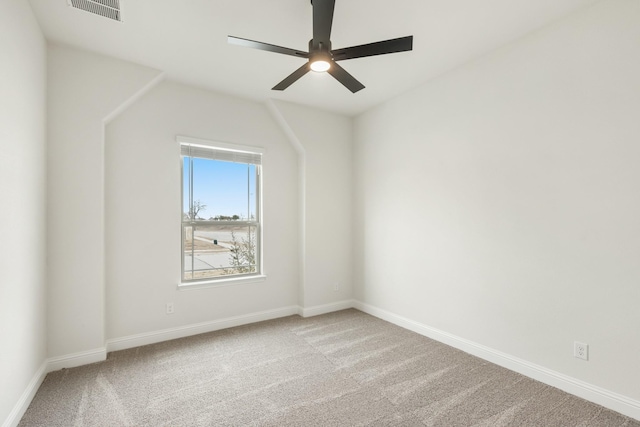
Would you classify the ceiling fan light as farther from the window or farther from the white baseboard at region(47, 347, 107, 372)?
the white baseboard at region(47, 347, 107, 372)

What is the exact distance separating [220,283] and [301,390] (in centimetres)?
177

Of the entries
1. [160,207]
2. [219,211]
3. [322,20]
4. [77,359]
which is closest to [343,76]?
[322,20]

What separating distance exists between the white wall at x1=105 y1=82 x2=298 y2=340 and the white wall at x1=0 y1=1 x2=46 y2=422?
0.59 meters

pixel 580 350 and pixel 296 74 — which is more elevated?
pixel 296 74

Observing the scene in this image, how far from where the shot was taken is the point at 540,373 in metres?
2.45

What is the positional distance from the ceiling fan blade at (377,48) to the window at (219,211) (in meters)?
2.09

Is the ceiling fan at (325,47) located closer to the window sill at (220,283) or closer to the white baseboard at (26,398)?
the window sill at (220,283)

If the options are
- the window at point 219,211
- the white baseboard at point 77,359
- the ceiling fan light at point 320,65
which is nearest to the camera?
the ceiling fan light at point 320,65

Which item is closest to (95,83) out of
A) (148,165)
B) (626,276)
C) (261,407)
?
(148,165)

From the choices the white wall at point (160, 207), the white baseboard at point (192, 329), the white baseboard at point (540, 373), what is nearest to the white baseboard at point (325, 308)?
the white baseboard at point (192, 329)

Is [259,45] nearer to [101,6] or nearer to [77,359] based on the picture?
[101,6]

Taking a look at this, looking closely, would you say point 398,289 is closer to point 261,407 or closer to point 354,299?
point 354,299

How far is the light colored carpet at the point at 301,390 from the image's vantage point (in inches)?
79.1

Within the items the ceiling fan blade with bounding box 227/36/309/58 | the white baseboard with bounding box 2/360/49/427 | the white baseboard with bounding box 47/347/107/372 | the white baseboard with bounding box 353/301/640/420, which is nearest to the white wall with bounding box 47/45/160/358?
the white baseboard with bounding box 47/347/107/372
